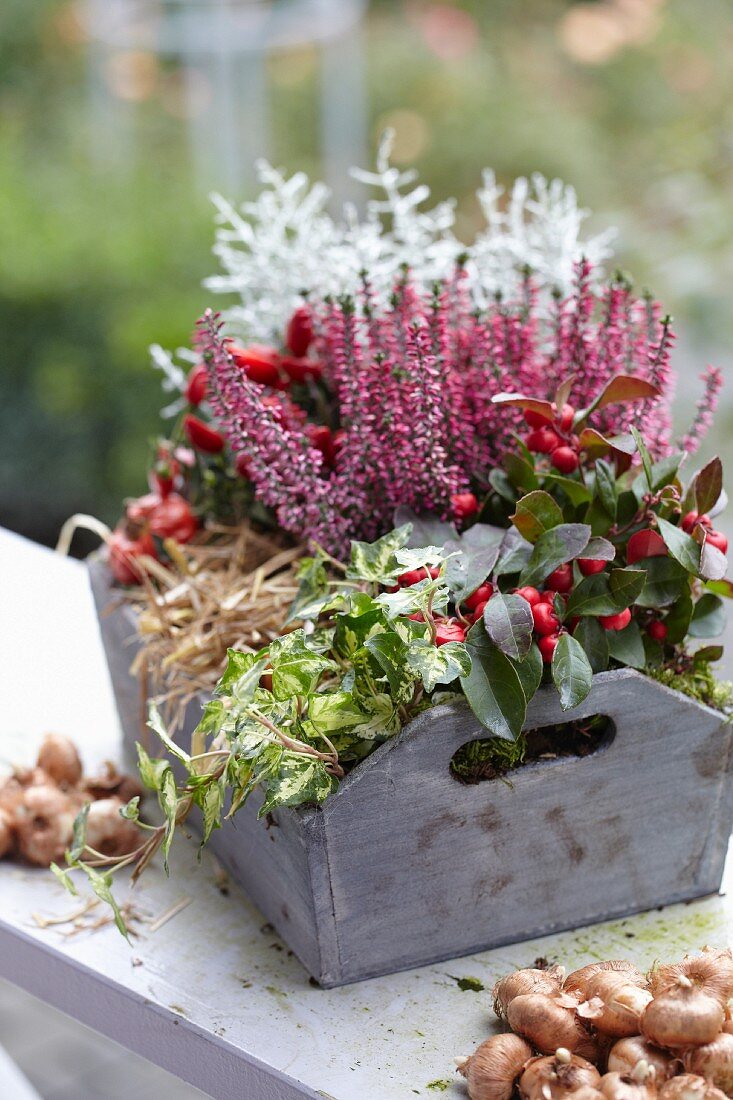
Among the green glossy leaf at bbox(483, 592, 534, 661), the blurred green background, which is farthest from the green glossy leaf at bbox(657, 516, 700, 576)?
the blurred green background

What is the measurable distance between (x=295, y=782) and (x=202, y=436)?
406mm

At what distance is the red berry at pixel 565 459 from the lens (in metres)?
0.83

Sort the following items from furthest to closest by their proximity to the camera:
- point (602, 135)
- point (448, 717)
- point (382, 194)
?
point (602, 135) < point (382, 194) < point (448, 717)

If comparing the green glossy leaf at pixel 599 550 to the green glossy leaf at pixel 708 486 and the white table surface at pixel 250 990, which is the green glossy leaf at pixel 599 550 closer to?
the green glossy leaf at pixel 708 486

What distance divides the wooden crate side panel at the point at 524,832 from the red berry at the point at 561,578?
65mm

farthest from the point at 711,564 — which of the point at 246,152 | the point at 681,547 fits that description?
the point at 246,152

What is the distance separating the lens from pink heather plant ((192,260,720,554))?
0.85 meters

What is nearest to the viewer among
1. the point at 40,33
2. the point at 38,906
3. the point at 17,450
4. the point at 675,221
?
the point at 38,906

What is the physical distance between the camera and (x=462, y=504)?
34.4 inches

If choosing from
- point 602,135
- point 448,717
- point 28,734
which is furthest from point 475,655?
point 602,135

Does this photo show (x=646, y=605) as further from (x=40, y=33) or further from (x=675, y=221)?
(x=40, y=33)

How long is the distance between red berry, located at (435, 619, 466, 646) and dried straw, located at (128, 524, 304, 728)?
0.58ft

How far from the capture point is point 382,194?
13.5 ft

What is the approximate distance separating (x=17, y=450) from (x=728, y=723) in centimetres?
279
